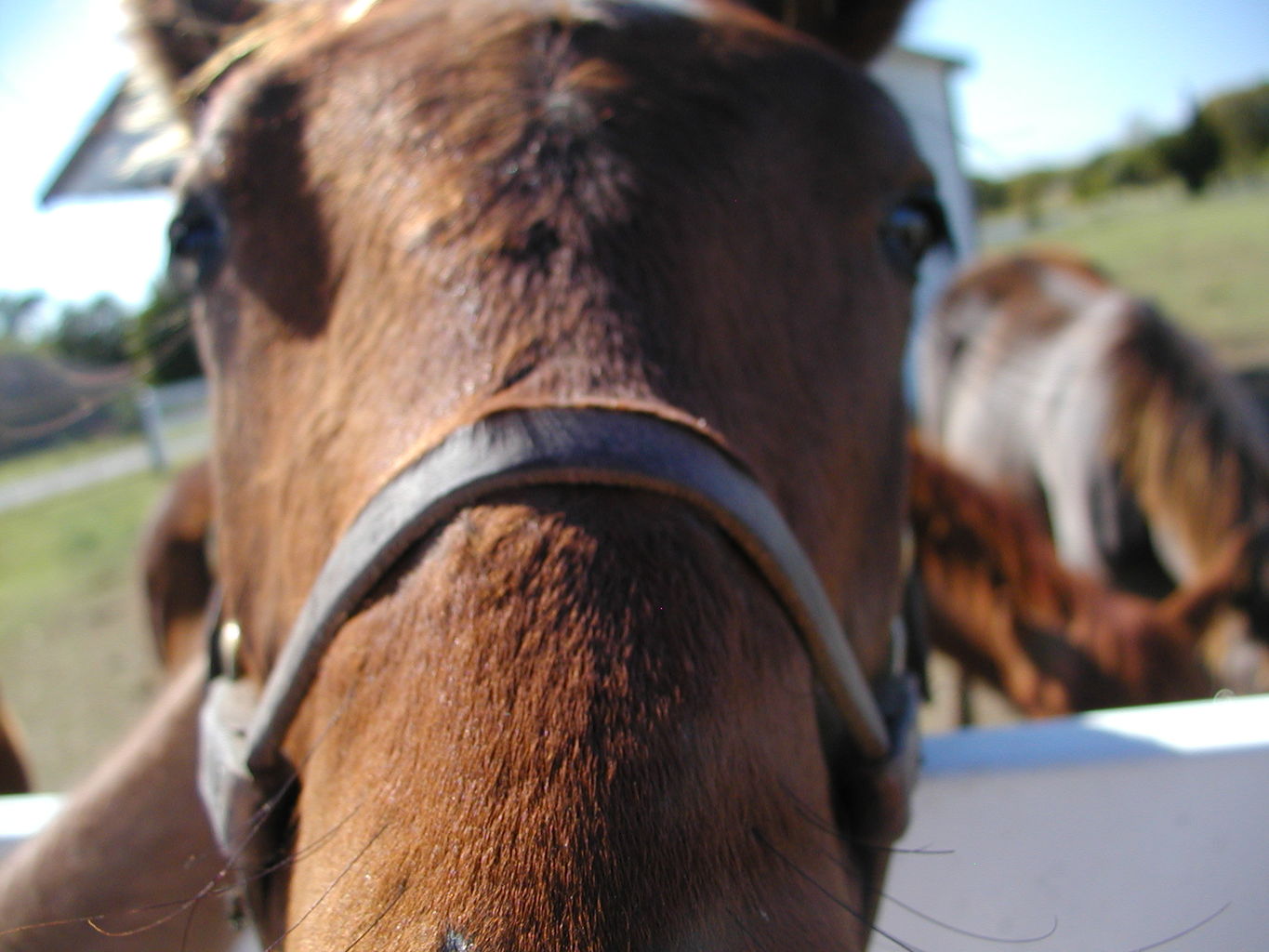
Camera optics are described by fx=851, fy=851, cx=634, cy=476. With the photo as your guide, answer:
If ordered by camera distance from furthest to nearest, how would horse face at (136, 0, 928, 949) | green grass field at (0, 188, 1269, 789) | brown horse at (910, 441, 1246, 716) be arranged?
green grass field at (0, 188, 1269, 789) → brown horse at (910, 441, 1246, 716) → horse face at (136, 0, 928, 949)

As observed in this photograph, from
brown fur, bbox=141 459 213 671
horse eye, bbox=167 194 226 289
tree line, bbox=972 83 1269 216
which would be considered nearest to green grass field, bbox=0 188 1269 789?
brown fur, bbox=141 459 213 671

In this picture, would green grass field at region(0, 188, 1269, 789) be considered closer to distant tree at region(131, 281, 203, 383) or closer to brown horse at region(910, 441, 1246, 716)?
distant tree at region(131, 281, 203, 383)

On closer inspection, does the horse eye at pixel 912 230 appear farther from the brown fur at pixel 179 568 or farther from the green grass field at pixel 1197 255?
the green grass field at pixel 1197 255

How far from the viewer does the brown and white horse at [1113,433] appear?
3525 millimetres

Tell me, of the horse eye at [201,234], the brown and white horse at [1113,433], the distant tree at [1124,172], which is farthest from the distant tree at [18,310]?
the distant tree at [1124,172]

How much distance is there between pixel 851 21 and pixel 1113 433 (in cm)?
303

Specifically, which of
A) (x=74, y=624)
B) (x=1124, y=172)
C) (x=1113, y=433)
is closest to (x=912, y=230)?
(x=1113, y=433)

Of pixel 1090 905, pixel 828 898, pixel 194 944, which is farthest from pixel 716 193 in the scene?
pixel 194 944

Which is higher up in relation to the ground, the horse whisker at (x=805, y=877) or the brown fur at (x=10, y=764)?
the horse whisker at (x=805, y=877)

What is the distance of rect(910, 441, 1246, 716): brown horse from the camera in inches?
102

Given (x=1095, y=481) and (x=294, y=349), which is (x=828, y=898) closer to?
(x=294, y=349)

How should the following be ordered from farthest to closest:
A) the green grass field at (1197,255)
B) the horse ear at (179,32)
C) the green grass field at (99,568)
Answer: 1. the green grass field at (1197,255)
2. the green grass field at (99,568)
3. the horse ear at (179,32)

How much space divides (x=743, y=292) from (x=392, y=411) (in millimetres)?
424

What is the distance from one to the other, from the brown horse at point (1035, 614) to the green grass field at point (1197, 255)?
3807 millimetres
